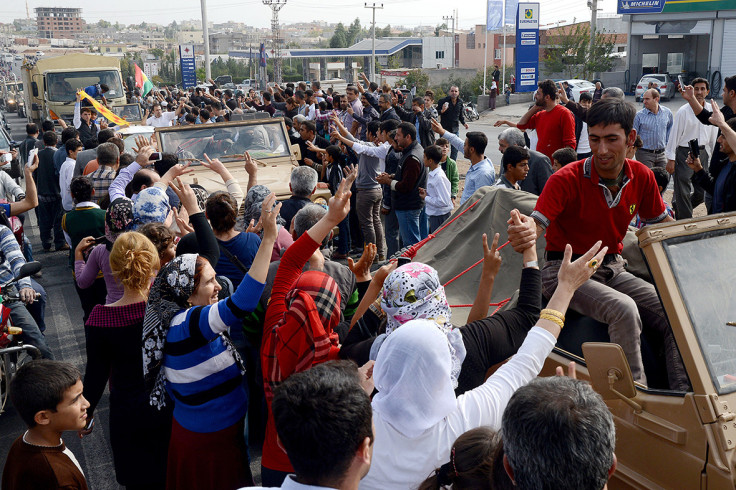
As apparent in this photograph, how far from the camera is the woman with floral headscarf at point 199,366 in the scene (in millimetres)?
3209

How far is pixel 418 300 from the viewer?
9.24ft

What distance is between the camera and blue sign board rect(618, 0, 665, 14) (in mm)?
41147

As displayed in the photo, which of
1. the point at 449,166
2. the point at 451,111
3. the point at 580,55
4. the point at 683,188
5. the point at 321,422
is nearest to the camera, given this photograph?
the point at 321,422

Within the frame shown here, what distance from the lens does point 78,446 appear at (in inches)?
211

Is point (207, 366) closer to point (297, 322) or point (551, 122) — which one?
point (297, 322)

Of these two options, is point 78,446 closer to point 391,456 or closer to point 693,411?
point 391,456

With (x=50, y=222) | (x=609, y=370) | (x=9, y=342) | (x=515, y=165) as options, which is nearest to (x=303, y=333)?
(x=609, y=370)

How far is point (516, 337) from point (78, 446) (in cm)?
385

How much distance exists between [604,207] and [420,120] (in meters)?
9.53

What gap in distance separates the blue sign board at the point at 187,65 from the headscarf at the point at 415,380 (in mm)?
33609

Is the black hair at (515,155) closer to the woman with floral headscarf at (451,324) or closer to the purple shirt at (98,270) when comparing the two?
the woman with floral headscarf at (451,324)

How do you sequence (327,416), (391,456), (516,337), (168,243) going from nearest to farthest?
(327,416), (391,456), (516,337), (168,243)

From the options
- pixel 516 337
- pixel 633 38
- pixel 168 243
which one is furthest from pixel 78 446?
pixel 633 38

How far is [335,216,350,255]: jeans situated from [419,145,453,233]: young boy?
5.89ft
